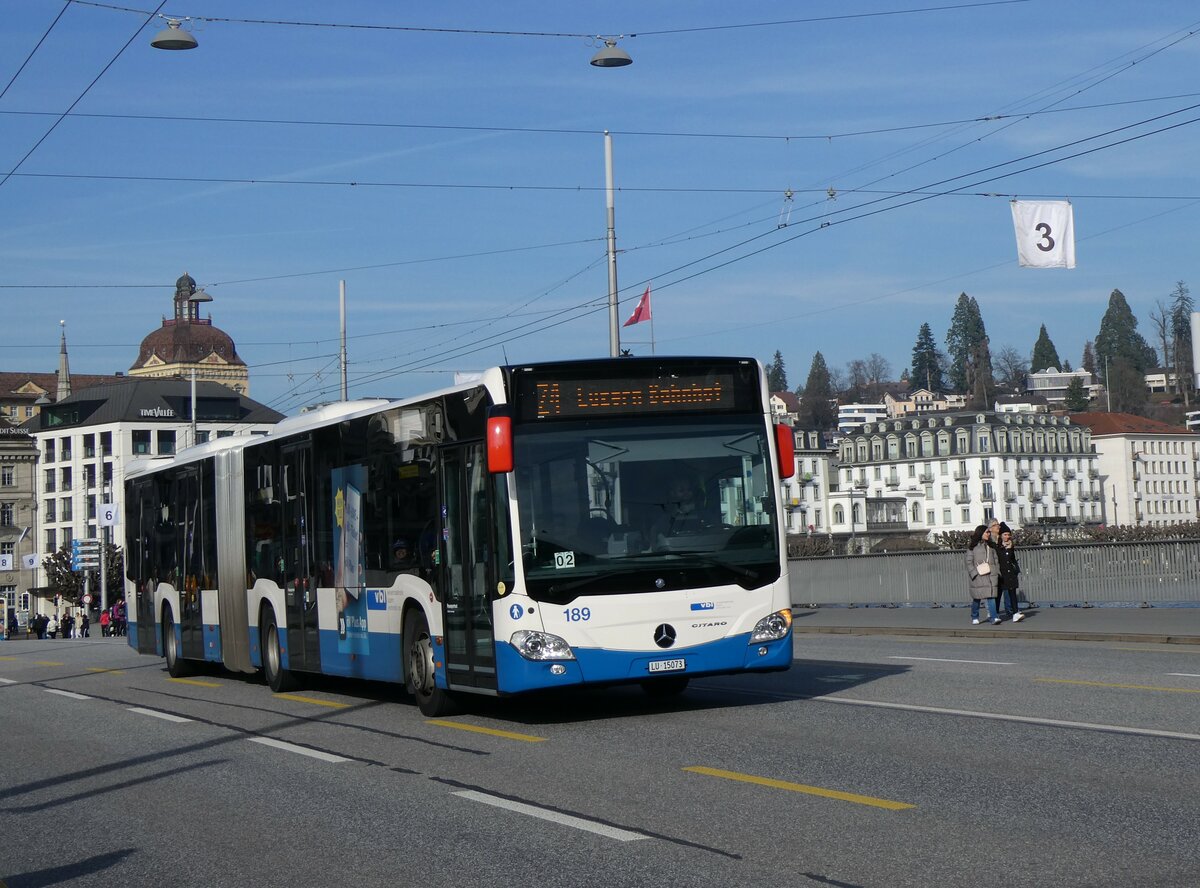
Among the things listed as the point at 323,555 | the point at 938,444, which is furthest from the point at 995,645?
the point at 938,444

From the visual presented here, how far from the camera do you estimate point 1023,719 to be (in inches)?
510

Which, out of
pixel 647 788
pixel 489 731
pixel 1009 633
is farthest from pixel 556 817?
pixel 1009 633

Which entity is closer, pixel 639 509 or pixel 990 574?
pixel 639 509

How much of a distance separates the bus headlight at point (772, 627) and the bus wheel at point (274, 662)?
7646mm

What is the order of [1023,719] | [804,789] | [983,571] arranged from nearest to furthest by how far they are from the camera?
[804,789] < [1023,719] < [983,571]

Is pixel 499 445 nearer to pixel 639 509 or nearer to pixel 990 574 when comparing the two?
pixel 639 509

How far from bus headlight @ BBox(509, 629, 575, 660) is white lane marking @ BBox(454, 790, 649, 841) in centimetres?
344

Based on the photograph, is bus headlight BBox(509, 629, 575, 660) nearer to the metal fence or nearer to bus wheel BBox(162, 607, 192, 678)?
bus wheel BBox(162, 607, 192, 678)

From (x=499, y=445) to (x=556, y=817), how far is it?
4974 millimetres

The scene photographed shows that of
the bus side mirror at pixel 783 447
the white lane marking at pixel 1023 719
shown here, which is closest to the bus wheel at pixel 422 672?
the white lane marking at pixel 1023 719

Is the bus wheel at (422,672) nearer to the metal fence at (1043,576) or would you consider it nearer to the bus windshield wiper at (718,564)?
the bus windshield wiper at (718,564)

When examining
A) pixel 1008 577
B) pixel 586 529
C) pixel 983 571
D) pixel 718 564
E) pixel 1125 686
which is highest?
pixel 586 529

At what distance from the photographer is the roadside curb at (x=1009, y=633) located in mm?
24375

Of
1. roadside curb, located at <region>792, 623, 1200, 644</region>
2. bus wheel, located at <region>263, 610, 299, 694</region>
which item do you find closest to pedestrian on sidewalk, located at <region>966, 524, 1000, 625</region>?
roadside curb, located at <region>792, 623, 1200, 644</region>
